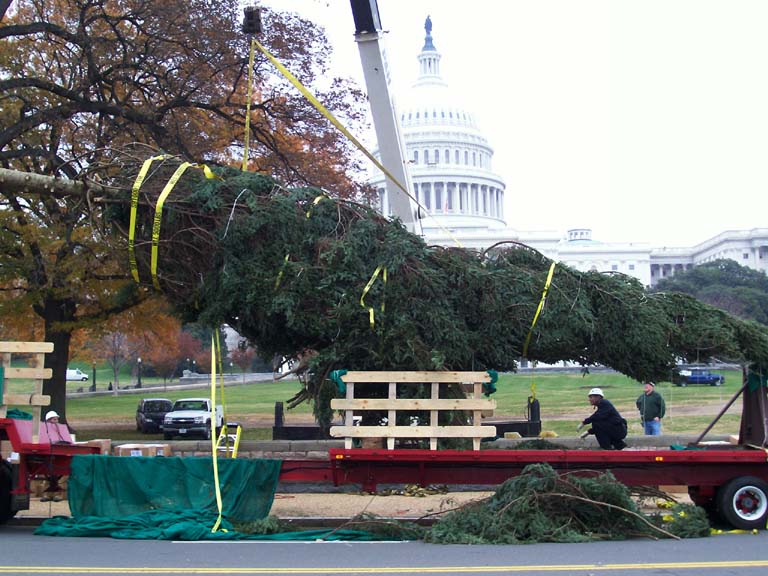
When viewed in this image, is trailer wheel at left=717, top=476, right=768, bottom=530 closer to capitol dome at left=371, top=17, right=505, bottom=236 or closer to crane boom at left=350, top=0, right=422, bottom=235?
crane boom at left=350, top=0, right=422, bottom=235

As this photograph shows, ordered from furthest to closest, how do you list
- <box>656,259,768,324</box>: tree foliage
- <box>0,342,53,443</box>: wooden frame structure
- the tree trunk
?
<box>656,259,768,324</box>: tree foliage → the tree trunk → <box>0,342,53,443</box>: wooden frame structure

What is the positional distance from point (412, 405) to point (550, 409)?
2831 cm

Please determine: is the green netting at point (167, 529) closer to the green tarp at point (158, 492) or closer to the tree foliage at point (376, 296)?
the green tarp at point (158, 492)

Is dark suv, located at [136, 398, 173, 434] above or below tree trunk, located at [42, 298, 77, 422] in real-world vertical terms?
below

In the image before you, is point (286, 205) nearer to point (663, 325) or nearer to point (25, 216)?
point (663, 325)

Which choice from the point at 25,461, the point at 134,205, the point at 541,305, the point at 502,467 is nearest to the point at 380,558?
the point at 502,467

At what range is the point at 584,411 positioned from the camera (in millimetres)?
35875

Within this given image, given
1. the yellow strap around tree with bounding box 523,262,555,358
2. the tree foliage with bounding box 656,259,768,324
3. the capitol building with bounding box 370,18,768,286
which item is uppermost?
the capitol building with bounding box 370,18,768,286

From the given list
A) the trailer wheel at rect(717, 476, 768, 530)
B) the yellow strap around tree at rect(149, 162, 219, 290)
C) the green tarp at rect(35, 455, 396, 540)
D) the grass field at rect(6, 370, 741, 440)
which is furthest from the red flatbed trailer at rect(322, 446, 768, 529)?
the grass field at rect(6, 370, 741, 440)

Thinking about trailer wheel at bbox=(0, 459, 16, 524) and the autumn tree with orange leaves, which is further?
the autumn tree with orange leaves

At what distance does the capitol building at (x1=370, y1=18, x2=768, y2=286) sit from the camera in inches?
4951

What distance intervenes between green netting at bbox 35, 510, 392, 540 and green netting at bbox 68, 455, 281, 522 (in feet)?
0.43

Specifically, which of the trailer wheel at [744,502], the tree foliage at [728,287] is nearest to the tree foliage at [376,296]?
the trailer wheel at [744,502]

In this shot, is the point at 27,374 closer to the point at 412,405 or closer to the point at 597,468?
the point at 412,405
